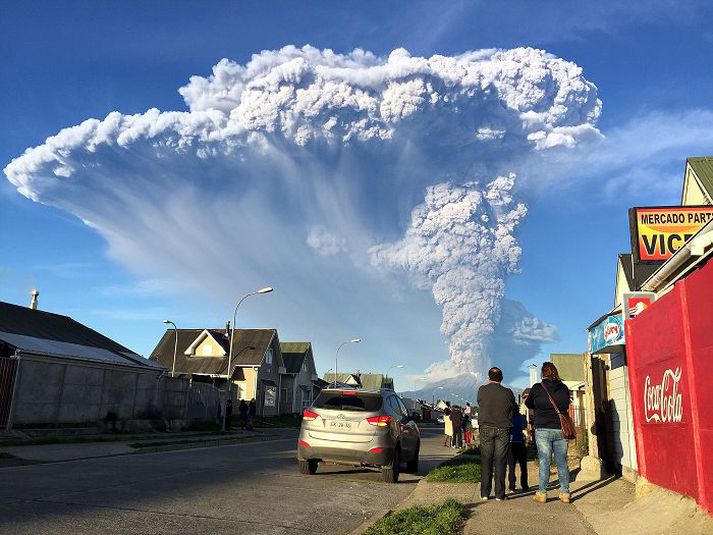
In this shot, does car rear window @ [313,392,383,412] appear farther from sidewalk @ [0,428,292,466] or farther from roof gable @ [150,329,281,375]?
roof gable @ [150,329,281,375]

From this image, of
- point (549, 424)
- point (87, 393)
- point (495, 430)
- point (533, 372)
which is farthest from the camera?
point (533, 372)

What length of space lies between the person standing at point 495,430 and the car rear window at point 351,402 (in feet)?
9.62

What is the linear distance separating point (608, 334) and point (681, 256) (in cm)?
236

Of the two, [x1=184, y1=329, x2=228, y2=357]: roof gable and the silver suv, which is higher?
[x1=184, y1=329, x2=228, y2=357]: roof gable

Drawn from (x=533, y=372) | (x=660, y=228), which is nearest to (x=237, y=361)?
(x=533, y=372)

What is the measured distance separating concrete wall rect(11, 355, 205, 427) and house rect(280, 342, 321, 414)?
2679 centimetres

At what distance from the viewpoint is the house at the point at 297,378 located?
5547cm

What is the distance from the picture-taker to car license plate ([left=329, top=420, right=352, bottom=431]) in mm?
10883

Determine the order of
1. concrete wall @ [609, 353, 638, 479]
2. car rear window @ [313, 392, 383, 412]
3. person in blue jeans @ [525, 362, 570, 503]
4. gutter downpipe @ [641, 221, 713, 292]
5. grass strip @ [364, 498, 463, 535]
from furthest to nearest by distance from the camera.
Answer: car rear window @ [313, 392, 383, 412] < concrete wall @ [609, 353, 638, 479] < person in blue jeans @ [525, 362, 570, 503] < gutter downpipe @ [641, 221, 713, 292] < grass strip @ [364, 498, 463, 535]

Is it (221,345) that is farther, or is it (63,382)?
(221,345)

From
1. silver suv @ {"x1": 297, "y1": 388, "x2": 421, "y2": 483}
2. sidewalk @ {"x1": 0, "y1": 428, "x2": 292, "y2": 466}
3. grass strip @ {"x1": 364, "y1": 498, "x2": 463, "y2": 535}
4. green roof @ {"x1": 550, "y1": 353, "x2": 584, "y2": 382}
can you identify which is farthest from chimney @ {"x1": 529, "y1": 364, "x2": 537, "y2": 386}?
grass strip @ {"x1": 364, "y1": 498, "x2": 463, "y2": 535}

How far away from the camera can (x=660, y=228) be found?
43.7ft

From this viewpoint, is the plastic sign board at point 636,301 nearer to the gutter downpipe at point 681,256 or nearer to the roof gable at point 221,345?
the gutter downpipe at point 681,256

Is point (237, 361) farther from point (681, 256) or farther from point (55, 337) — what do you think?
point (681, 256)
